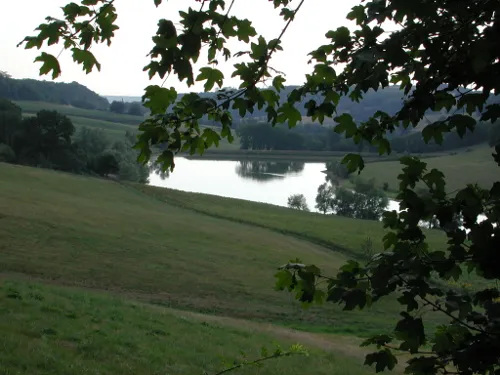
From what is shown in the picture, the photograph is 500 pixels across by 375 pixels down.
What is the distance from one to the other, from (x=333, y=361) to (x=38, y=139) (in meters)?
55.7

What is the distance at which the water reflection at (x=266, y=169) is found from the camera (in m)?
90.2

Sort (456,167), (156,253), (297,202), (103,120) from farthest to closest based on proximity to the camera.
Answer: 1. (103,120)
2. (456,167)
3. (297,202)
4. (156,253)

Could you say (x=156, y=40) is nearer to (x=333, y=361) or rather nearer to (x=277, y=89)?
(x=277, y=89)

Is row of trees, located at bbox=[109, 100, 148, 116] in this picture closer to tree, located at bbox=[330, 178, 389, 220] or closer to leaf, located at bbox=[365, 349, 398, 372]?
tree, located at bbox=[330, 178, 389, 220]

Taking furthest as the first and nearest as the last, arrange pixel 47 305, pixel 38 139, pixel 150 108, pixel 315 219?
pixel 38 139, pixel 315 219, pixel 47 305, pixel 150 108

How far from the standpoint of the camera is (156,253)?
89.3 ft

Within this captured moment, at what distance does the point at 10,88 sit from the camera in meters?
161

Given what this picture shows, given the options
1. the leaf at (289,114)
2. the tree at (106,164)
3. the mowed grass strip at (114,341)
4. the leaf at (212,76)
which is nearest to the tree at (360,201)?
the tree at (106,164)

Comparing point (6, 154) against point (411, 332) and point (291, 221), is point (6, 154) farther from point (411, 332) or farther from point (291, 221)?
point (411, 332)

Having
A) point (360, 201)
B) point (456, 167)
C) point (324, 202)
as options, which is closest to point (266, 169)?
point (324, 202)

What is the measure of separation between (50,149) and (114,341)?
54.3 m

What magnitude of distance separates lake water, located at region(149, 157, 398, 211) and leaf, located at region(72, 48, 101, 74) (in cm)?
5670

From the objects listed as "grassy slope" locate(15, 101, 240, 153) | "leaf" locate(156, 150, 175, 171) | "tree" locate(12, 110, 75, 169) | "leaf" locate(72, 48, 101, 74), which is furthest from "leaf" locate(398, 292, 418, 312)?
"grassy slope" locate(15, 101, 240, 153)

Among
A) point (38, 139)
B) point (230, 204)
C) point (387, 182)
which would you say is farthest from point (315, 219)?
point (38, 139)
